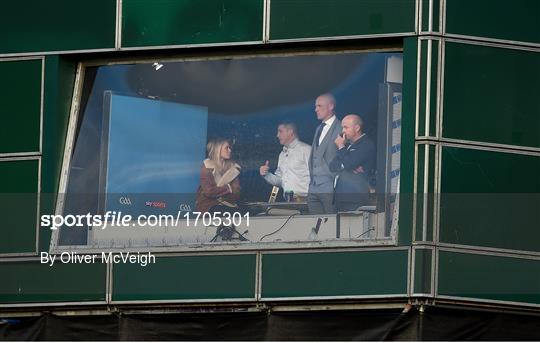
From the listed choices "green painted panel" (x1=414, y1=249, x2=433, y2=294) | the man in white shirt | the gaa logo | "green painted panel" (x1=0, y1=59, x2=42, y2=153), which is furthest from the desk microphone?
"green painted panel" (x1=0, y1=59, x2=42, y2=153)

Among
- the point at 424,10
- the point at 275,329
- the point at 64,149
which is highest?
the point at 424,10

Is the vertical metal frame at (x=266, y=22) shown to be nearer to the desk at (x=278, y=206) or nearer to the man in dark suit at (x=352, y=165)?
the man in dark suit at (x=352, y=165)

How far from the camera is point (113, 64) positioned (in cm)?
2402

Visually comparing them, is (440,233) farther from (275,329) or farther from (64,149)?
(64,149)

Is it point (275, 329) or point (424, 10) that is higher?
point (424, 10)

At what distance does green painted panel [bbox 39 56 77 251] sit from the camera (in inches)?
935

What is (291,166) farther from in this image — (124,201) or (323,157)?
(124,201)

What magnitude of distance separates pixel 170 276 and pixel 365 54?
3517 millimetres

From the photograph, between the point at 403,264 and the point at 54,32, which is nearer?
the point at 403,264

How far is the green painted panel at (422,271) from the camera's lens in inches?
871

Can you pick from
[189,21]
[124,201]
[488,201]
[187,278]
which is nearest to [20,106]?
[124,201]

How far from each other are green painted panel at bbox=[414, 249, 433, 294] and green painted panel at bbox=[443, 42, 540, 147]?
1406 millimetres

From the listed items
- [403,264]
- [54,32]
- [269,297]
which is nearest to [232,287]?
[269,297]

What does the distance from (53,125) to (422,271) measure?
5012mm
